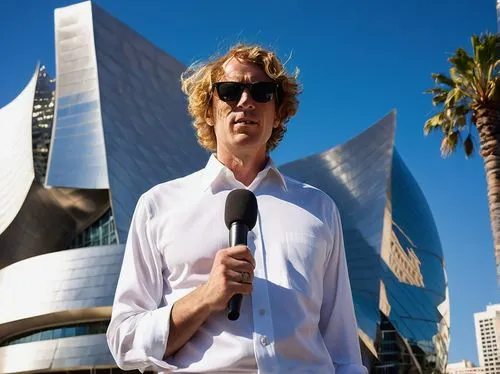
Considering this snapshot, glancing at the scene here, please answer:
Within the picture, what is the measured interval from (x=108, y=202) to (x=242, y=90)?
28.6 m

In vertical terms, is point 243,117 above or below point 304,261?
above

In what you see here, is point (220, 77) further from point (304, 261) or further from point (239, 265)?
point (239, 265)

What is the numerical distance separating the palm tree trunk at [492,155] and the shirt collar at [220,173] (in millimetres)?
11455

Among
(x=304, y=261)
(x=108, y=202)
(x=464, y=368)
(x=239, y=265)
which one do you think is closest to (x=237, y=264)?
(x=239, y=265)

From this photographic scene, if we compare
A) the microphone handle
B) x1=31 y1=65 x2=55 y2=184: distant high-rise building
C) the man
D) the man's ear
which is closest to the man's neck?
the man

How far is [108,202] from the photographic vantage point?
30.6 m

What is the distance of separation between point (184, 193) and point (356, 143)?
32.2m

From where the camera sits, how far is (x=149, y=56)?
1335 inches

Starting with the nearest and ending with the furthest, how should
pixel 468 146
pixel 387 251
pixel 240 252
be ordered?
pixel 240 252 → pixel 468 146 → pixel 387 251

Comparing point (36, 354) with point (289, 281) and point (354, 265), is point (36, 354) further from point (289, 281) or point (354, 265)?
point (289, 281)

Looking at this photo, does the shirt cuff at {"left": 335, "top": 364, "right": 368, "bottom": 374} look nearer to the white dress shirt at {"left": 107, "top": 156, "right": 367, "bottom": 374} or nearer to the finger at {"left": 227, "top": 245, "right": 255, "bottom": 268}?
the white dress shirt at {"left": 107, "top": 156, "right": 367, "bottom": 374}

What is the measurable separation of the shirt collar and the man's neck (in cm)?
3

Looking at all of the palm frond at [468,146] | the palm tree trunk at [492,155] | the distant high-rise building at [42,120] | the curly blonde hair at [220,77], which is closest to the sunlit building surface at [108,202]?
the distant high-rise building at [42,120]

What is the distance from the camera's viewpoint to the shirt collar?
2.56 metres
